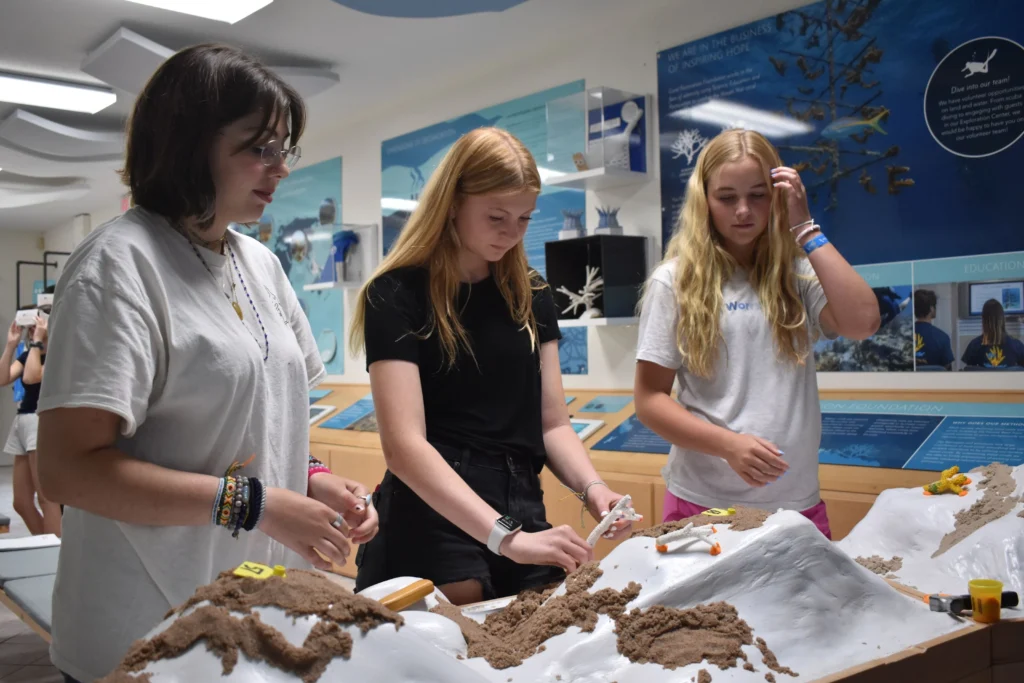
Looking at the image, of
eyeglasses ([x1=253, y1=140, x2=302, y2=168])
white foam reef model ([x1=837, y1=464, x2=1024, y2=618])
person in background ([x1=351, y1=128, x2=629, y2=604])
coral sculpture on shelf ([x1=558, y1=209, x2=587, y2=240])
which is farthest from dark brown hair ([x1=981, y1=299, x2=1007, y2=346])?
eyeglasses ([x1=253, y1=140, x2=302, y2=168])

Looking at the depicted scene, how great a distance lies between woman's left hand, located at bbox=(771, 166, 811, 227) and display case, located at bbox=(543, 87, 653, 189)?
2.21 m

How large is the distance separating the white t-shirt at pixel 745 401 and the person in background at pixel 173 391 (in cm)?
97

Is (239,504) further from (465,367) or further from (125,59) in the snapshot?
(125,59)

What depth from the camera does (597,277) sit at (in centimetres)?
434

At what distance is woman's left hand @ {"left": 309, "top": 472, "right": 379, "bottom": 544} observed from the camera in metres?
1.40

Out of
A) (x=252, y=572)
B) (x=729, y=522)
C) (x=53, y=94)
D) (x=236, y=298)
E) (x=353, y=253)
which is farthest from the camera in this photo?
(x=353, y=253)

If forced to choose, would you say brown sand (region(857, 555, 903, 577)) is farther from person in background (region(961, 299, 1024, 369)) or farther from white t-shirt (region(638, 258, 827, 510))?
person in background (region(961, 299, 1024, 369))

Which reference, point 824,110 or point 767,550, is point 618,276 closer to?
point 824,110

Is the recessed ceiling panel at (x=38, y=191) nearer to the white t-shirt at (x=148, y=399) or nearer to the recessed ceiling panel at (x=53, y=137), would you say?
the recessed ceiling panel at (x=53, y=137)

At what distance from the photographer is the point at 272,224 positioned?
777 centimetres

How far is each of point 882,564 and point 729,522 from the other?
70 centimetres

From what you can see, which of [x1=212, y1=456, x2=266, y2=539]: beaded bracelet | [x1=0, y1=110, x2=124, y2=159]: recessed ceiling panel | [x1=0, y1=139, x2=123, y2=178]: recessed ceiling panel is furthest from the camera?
[x1=0, y1=139, x2=123, y2=178]: recessed ceiling panel

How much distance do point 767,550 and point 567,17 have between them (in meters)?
3.90

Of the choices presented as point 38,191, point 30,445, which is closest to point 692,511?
point 30,445
